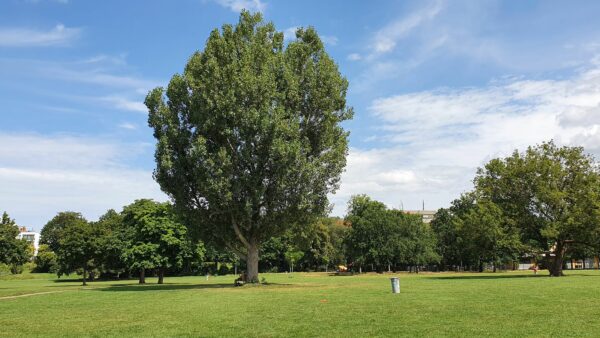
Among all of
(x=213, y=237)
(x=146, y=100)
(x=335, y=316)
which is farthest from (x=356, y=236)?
(x=335, y=316)

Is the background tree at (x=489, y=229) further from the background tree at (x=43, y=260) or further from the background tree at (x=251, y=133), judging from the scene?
the background tree at (x=43, y=260)

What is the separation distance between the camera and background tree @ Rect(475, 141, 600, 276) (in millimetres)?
49875

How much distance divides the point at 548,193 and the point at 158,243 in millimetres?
39584

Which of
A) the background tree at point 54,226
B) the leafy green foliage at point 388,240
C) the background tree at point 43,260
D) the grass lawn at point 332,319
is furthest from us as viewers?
the background tree at point 54,226

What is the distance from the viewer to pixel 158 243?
2125 inches

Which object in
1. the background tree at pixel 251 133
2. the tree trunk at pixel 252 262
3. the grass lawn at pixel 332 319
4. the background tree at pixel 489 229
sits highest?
the background tree at pixel 251 133

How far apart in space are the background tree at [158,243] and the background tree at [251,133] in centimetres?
1466

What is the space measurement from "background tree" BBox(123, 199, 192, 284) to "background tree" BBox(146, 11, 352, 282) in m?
14.7

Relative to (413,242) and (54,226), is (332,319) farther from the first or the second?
(54,226)

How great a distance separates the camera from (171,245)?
53875 mm

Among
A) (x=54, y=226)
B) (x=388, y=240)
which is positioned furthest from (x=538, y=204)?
(x=54, y=226)

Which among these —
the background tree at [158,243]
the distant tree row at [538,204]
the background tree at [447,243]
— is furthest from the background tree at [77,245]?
the background tree at [447,243]

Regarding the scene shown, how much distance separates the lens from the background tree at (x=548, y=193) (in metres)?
49.9

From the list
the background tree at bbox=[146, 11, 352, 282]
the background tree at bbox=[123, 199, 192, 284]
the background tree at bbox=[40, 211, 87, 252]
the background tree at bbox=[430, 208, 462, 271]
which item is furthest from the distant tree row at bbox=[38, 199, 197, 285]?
the background tree at bbox=[40, 211, 87, 252]
